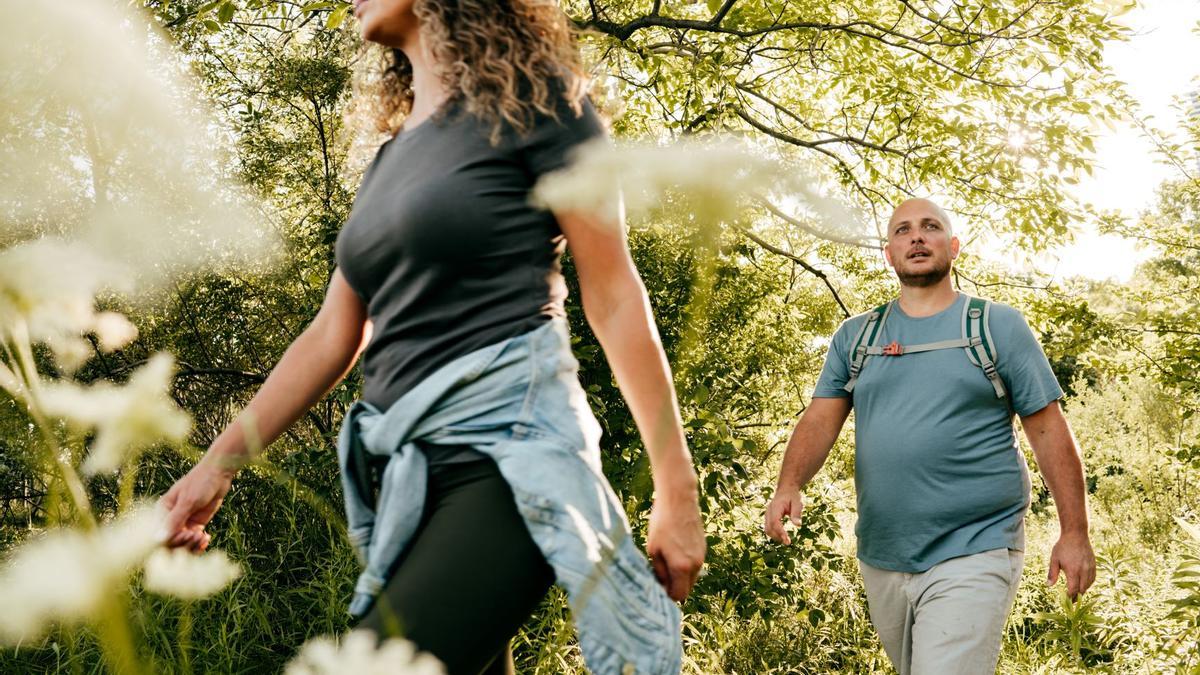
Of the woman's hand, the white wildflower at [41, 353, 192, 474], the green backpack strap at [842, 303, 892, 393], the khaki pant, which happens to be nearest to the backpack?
the green backpack strap at [842, 303, 892, 393]

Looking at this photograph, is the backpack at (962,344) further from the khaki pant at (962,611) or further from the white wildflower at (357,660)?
the white wildflower at (357,660)

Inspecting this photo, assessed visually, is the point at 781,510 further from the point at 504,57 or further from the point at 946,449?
the point at 504,57

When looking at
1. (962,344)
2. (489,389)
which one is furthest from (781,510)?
(489,389)

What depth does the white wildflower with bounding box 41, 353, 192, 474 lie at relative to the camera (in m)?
0.35

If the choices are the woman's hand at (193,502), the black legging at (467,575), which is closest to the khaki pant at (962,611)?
the black legging at (467,575)

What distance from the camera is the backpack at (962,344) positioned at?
2.81m

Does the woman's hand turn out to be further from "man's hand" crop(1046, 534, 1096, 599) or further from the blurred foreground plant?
"man's hand" crop(1046, 534, 1096, 599)

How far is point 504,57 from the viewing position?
1.36m

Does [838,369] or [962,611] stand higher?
[838,369]

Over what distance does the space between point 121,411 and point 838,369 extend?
2.99 m

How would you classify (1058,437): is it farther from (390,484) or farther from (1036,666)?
(1036,666)

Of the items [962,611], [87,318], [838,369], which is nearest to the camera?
[87,318]

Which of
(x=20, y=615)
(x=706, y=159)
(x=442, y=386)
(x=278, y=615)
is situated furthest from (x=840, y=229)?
(x=278, y=615)

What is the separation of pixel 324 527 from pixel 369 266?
3933mm
